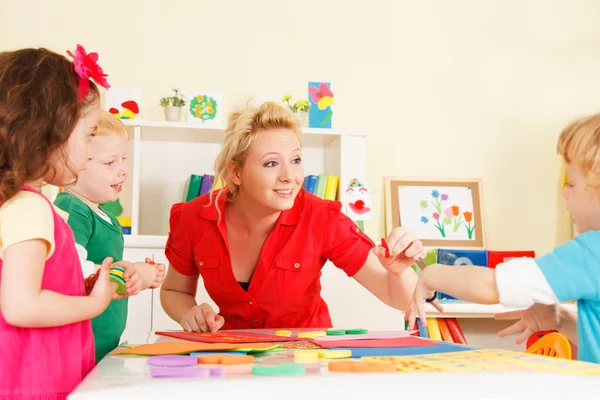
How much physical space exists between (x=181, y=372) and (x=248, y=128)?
131 cm

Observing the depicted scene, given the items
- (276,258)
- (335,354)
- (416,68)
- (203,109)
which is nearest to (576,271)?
(335,354)

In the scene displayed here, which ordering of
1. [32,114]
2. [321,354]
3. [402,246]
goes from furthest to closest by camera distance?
[402,246], [32,114], [321,354]

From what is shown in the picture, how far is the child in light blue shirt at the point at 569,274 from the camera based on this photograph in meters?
0.97

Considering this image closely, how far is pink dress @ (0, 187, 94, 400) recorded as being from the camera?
0.91 metres

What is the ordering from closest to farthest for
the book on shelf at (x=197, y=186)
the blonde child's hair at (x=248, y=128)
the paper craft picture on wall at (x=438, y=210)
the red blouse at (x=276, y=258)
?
the red blouse at (x=276, y=258)
the blonde child's hair at (x=248, y=128)
the book on shelf at (x=197, y=186)
the paper craft picture on wall at (x=438, y=210)

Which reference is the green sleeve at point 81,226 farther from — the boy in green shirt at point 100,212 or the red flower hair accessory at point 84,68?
the red flower hair accessory at point 84,68

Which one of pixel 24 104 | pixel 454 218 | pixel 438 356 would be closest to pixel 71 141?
pixel 24 104

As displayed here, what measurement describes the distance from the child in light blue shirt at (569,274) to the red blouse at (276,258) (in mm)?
682

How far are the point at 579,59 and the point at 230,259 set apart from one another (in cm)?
248

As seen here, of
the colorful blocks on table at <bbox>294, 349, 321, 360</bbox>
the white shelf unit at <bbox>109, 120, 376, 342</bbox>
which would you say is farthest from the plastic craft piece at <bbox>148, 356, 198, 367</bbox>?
the white shelf unit at <bbox>109, 120, 376, 342</bbox>

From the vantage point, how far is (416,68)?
3.36 meters

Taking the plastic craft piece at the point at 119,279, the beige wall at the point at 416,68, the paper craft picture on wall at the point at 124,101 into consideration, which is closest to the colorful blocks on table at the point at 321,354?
the plastic craft piece at the point at 119,279

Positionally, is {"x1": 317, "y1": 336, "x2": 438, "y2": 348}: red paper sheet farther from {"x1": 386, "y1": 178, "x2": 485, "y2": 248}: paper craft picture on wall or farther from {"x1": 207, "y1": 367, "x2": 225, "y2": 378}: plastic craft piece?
{"x1": 386, "y1": 178, "x2": 485, "y2": 248}: paper craft picture on wall

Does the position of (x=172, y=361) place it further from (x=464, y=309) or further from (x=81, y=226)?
(x=464, y=309)
